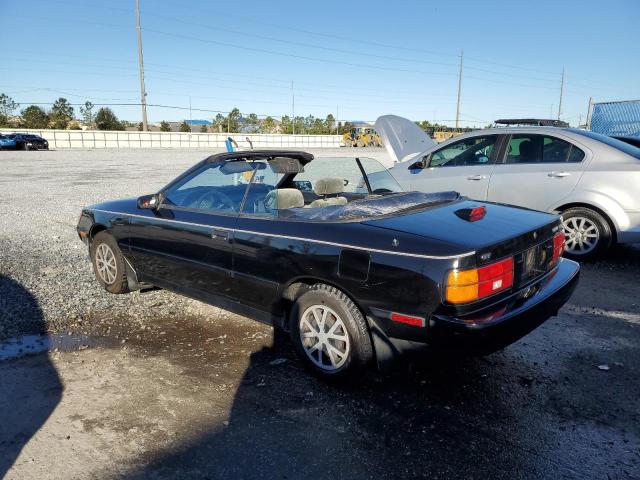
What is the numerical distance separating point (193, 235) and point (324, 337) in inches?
57.5

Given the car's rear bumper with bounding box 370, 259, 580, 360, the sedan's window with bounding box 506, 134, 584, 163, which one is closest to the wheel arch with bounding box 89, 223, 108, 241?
the car's rear bumper with bounding box 370, 259, 580, 360

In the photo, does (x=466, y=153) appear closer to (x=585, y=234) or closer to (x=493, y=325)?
(x=585, y=234)

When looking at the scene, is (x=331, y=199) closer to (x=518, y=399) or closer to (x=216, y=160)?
(x=216, y=160)

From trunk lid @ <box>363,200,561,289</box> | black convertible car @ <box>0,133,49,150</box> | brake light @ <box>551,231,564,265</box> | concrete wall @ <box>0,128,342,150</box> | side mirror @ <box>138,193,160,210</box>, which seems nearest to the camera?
trunk lid @ <box>363,200,561,289</box>

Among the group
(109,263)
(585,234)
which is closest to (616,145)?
(585,234)

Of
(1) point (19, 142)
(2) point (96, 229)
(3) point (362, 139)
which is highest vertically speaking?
(3) point (362, 139)

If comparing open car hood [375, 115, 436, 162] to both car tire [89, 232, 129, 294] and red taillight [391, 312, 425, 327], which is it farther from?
red taillight [391, 312, 425, 327]

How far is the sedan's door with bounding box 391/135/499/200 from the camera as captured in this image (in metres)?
6.58

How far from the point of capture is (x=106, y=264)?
485 centimetres

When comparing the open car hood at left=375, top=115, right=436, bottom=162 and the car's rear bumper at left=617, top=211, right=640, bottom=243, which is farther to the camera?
the open car hood at left=375, top=115, right=436, bottom=162

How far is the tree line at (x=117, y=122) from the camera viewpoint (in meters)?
58.5

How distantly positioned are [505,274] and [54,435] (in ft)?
8.86

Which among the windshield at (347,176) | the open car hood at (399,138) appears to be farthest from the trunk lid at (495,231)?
the open car hood at (399,138)

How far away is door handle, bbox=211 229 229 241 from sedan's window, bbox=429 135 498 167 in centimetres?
428
